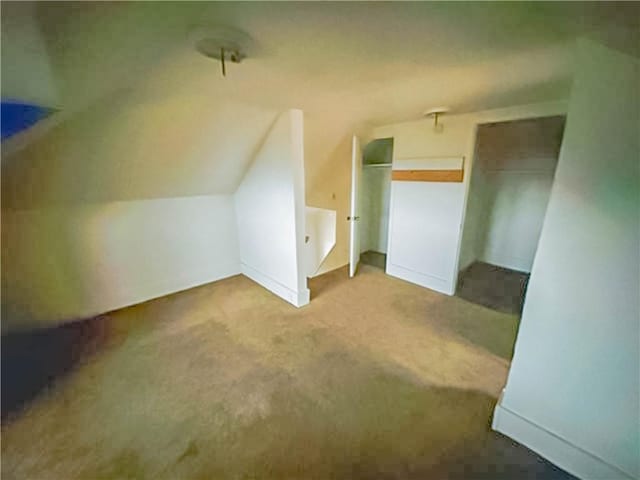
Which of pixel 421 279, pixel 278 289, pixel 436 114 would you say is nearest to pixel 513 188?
pixel 421 279

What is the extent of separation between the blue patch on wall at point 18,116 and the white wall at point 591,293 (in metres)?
2.65

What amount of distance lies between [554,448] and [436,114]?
2.60 metres

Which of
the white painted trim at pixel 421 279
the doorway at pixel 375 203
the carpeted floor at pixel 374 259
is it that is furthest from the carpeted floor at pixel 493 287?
the doorway at pixel 375 203

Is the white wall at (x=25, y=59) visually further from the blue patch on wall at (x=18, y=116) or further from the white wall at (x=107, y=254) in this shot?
the white wall at (x=107, y=254)

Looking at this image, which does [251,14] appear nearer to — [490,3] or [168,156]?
[490,3]

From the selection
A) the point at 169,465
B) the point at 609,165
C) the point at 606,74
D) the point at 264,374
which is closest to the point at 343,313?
the point at 264,374

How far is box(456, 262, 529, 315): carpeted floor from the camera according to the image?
9.90ft

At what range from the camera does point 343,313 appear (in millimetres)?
2857

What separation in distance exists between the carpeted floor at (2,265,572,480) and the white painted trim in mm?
327

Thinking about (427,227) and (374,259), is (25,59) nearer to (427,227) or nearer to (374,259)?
Result: (427,227)

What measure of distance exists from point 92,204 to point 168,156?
916mm

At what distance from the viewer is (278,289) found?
3.23 m

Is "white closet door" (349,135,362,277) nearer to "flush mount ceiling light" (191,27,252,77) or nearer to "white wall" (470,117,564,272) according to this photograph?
"white wall" (470,117,564,272)

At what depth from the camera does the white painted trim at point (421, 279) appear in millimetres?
3234
